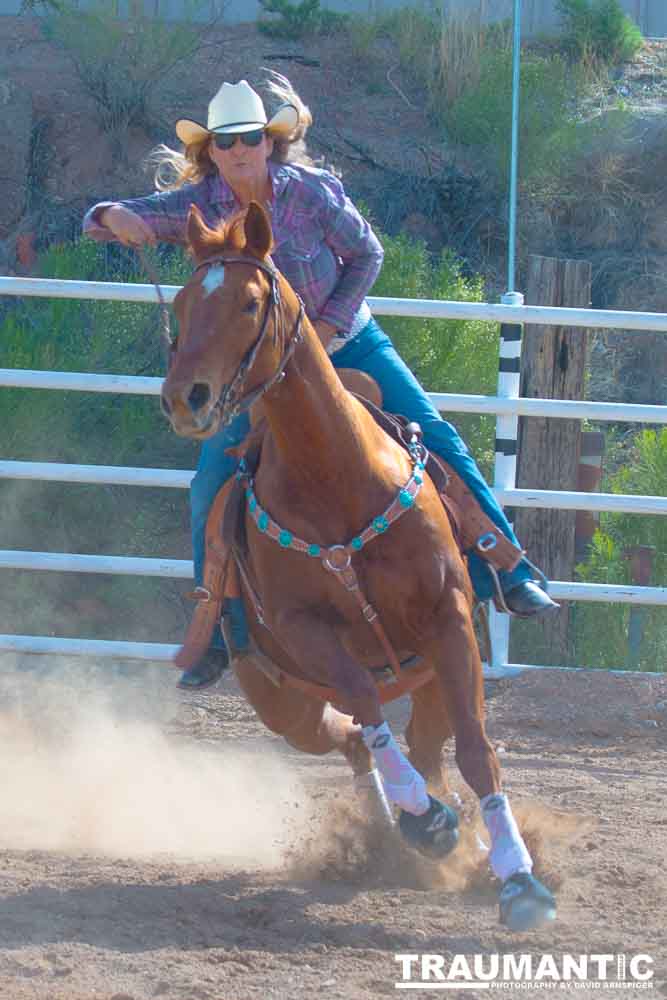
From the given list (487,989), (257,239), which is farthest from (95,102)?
(487,989)

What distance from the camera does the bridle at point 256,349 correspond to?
338 centimetres

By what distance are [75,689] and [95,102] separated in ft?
33.1

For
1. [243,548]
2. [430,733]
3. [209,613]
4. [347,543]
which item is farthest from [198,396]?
[430,733]

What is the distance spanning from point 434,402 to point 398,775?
279 cm

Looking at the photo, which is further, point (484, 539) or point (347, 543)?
point (484, 539)

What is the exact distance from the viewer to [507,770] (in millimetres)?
5793

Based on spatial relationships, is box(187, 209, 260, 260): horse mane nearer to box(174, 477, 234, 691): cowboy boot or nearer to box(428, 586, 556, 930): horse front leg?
box(174, 477, 234, 691): cowboy boot

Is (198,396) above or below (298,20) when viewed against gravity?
below

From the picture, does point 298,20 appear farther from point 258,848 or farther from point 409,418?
point 258,848

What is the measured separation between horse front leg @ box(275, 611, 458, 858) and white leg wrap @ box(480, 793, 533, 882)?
0.12 meters

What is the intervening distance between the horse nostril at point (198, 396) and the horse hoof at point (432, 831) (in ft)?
4.67

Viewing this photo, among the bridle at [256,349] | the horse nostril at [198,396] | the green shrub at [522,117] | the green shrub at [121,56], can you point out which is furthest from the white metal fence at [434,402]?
the green shrub at [121,56]

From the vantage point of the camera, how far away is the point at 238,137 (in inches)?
168

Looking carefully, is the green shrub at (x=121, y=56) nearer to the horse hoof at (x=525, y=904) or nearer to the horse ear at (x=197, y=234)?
the horse ear at (x=197, y=234)
